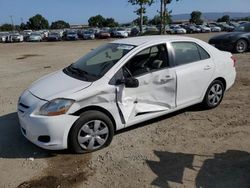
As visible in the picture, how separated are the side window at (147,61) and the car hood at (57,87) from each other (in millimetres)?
752

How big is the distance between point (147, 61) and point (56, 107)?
1741 mm

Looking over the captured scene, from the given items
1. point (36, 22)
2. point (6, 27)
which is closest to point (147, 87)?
point (36, 22)

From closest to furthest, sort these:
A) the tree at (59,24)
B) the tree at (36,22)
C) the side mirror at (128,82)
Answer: the side mirror at (128,82)
the tree at (36,22)
the tree at (59,24)

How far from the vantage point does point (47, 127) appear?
435 centimetres

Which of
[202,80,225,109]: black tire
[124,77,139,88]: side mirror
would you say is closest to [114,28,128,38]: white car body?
[202,80,225,109]: black tire

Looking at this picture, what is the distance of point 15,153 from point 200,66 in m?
3.47

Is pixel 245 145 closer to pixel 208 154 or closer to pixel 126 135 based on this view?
pixel 208 154

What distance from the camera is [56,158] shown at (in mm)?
4586

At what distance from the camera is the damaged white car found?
4453 mm

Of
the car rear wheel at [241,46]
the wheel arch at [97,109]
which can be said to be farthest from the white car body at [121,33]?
the wheel arch at [97,109]

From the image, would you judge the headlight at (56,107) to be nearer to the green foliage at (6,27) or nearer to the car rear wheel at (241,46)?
the car rear wheel at (241,46)

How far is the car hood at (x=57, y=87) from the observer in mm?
4574

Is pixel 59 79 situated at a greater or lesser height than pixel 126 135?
greater

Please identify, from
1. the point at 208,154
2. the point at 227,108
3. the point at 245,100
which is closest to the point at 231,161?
the point at 208,154
